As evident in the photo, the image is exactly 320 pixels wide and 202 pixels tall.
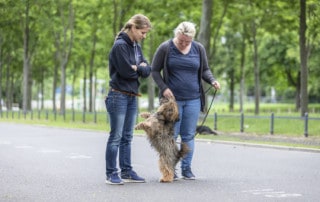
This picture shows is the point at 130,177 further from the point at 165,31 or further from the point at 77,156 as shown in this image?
the point at 165,31

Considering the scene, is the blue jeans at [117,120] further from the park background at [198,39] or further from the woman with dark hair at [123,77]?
the park background at [198,39]

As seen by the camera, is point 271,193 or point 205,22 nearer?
point 271,193

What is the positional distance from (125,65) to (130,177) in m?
1.50

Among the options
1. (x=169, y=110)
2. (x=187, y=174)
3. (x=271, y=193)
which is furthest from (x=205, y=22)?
(x=271, y=193)

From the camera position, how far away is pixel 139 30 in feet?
29.1

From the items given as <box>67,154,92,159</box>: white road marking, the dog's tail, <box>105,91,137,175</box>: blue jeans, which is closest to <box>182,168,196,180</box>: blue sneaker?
the dog's tail

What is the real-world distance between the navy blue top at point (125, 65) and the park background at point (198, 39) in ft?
49.0

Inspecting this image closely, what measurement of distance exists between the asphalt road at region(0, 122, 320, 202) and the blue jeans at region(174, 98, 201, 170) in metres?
0.35

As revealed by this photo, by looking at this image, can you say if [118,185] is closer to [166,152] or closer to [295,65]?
[166,152]

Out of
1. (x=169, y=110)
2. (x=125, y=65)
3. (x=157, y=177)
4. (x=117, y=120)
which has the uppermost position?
(x=125, y=65)

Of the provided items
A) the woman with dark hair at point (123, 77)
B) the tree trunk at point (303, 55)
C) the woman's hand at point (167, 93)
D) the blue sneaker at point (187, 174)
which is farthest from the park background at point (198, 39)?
the woman with dark hair at point (123, 77)

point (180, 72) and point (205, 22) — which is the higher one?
point (205, 22)

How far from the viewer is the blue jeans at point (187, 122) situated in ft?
31.4

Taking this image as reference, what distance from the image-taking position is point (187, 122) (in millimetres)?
9656
